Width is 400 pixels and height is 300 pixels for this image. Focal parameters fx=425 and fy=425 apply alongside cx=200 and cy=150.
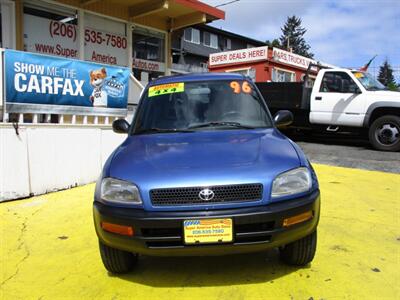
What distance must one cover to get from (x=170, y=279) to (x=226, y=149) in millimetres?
1114

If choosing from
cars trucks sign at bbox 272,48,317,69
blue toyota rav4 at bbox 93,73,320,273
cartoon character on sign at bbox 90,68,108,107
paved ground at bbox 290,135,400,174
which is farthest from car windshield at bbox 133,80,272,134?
cars trucks sign at bbox 272,48,317,69

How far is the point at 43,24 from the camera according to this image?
9.36 meters

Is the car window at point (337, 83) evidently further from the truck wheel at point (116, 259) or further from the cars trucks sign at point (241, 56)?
the cars trucks sign at point (241, 56)

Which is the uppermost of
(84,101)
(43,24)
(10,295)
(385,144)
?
(43,24)

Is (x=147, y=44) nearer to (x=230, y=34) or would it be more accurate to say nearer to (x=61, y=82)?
(x=61, y=82)

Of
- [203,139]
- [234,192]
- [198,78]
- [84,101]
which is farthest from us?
[84,101]

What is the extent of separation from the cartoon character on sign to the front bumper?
14.9ft

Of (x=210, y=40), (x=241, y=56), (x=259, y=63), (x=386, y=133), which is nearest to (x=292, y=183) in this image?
(x=386, y=133)

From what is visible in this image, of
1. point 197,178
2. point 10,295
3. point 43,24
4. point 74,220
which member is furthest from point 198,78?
point 43,24

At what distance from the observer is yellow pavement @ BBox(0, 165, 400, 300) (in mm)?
3123

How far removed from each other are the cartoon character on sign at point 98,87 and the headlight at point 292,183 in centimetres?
494

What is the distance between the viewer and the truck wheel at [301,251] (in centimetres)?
328

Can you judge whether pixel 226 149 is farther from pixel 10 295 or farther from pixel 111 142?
pixel 111 142

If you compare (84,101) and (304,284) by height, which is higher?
(84,101)
